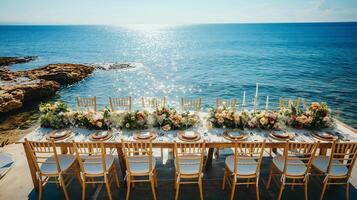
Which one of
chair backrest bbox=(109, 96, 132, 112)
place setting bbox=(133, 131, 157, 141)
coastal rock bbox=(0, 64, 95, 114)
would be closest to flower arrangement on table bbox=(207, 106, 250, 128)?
place setting bbox=(133, 131, 157, 141)

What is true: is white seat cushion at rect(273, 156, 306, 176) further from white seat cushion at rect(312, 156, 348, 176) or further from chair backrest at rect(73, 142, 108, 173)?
chair backrest at rect(73, 142, 108, 173)

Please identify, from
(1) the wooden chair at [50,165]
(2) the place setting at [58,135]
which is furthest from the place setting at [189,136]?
(2) the place setting at [58,135]

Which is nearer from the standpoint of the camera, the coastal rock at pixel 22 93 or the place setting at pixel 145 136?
the place setting at pixel 145 136

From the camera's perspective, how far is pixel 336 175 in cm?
428

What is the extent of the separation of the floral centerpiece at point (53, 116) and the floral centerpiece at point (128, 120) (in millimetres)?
1091

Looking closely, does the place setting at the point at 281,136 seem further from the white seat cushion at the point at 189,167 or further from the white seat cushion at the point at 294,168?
the white seat cushion at the point at 189,167

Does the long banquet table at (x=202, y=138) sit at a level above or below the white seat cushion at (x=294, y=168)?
above

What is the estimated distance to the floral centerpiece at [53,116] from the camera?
16.9ft

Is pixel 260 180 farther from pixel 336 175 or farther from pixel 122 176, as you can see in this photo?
pixel 122 176

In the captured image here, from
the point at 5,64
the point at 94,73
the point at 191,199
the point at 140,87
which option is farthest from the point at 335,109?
the point at 5,64

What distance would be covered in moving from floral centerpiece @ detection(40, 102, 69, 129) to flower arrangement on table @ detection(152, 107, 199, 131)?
6.84ft

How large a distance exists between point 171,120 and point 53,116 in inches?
105

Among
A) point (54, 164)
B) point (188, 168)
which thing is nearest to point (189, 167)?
point (188, 168)

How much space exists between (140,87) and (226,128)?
51.7 feet
